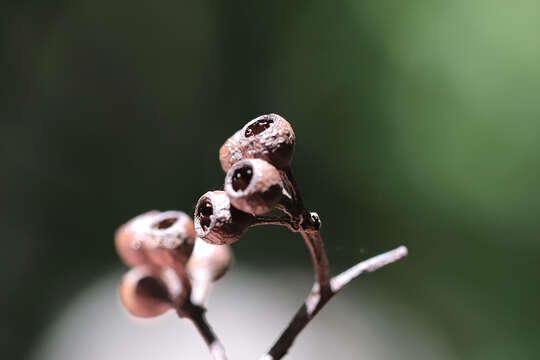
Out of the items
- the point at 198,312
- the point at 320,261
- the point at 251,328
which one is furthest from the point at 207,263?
the point at 251,328

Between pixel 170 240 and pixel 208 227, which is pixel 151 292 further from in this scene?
pixel 208 227

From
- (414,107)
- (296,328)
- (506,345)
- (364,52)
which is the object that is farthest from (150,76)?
(296,328)

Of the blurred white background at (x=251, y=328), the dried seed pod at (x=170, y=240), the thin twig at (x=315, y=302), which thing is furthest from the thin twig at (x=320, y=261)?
the blurred white background at (x=251, y=328)

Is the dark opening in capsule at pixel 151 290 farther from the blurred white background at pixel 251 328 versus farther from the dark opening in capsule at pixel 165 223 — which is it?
the blurred white background at pixel 251 328

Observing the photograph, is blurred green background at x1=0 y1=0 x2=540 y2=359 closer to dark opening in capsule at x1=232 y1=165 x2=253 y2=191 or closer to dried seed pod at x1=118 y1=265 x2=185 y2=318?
dried seed pod at x1=118 y1=265 x2=185 y2=318

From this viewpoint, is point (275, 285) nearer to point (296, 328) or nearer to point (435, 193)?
point (435, 193)
